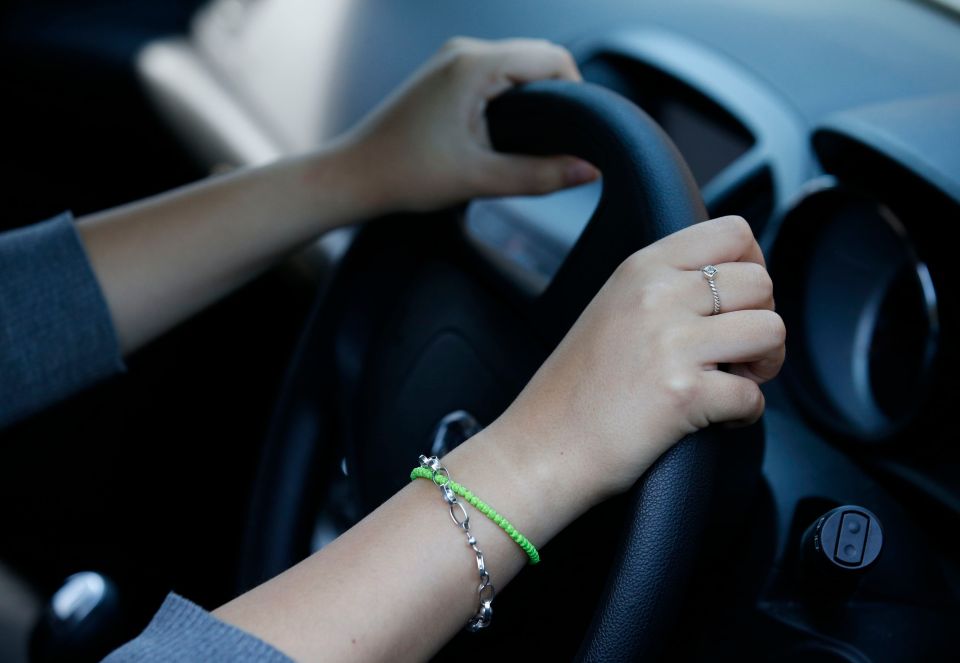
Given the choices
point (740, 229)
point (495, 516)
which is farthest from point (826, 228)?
point (495, 516)

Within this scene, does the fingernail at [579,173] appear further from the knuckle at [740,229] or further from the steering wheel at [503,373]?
the knuckle at [740,229]

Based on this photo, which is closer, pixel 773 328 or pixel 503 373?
pixel 773 328

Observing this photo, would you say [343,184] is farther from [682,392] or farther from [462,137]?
[682,392]

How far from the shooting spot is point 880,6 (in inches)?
39.0

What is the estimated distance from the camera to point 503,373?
79 cm

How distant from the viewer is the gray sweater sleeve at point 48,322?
2.94 feet

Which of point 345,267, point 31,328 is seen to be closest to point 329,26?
point 345,267

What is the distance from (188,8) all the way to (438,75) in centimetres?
122

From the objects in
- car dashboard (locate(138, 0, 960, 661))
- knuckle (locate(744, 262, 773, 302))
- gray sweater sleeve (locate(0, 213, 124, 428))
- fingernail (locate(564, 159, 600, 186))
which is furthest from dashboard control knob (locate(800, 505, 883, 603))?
gray sweater sleeve (locate(0, 213, 124, 428))

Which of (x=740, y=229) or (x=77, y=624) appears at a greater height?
(x=740, y=229)

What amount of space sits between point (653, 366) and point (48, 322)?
0.60 m

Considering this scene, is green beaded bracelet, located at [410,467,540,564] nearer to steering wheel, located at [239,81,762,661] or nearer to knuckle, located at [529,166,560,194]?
steering wheel, located at [239,81,762,661]

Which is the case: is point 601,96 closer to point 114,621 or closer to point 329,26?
point 114,621

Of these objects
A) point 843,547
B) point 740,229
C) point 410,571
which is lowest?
point 843,547
